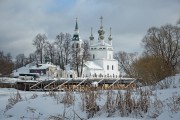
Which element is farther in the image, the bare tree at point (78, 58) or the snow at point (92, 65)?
the snow at point (92, 65)

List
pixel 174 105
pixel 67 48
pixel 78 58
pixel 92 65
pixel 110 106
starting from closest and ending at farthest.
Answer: pixel 174 105 → pixel 110 106 → pixel 78 58 → pixel 67 48 → pixel 92 65

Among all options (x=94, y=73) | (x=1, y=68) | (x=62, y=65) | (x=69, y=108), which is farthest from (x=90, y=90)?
(x=94, y=73)

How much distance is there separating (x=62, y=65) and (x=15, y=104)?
61.7 meters

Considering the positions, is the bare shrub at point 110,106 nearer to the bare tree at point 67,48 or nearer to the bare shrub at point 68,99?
the bare shrub at point 68,99

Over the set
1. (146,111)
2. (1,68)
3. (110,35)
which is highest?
(110,35)

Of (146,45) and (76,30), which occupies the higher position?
(76,30)

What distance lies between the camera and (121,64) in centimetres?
8800

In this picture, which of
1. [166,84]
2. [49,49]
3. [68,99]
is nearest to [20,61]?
[49,49]

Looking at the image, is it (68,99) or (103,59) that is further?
(103,59)

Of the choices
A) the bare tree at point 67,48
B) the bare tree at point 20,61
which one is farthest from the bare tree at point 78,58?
the bare tree at point 20,61

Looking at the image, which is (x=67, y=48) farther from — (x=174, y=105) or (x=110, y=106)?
(x=174, y=105)

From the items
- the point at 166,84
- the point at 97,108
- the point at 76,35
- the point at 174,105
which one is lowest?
the point at 97,108

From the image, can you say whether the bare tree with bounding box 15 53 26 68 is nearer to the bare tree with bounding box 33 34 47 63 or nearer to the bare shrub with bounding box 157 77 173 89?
the bare tree with bounding box 33 34 47 63

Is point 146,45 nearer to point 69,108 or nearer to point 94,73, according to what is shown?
point 94,73
